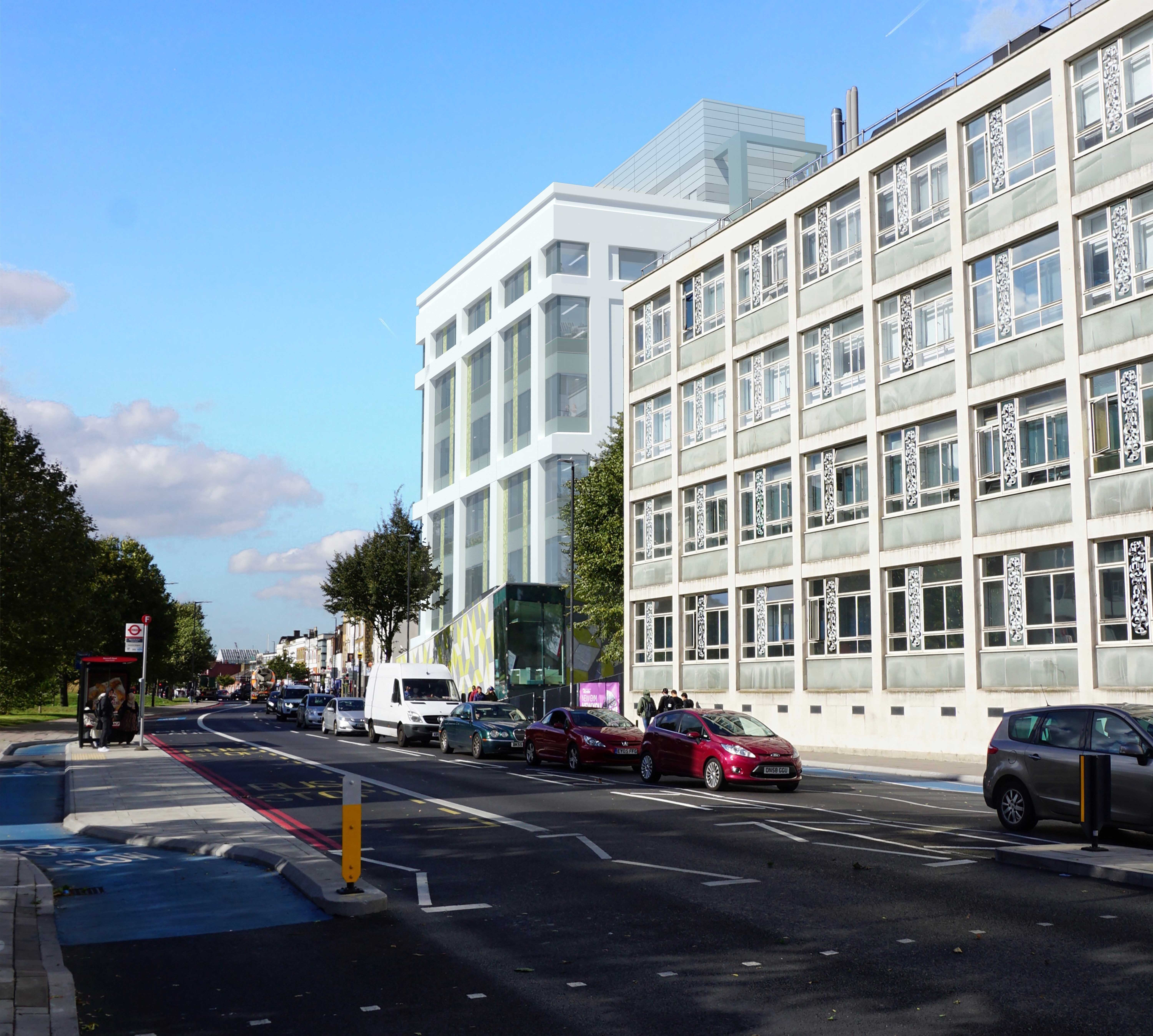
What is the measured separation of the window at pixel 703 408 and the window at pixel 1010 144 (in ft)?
40.7

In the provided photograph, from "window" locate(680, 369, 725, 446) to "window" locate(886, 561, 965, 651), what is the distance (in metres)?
10.6

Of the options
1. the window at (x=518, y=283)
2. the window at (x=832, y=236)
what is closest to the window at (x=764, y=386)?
the window at (x=832, y=236)

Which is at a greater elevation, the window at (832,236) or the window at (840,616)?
the window at (832,236)

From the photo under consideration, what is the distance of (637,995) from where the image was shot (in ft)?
23.5

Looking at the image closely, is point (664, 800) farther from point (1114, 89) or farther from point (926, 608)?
point (1114, 89)

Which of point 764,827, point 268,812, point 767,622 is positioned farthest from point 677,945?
point 767,622

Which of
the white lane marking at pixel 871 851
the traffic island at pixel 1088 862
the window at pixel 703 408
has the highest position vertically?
the window at pixel 703 408

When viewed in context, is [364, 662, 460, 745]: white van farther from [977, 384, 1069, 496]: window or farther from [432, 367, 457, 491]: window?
[432, 367, 457, 491]: window

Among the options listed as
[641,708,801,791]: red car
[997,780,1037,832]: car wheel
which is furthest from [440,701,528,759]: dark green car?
[997,780,1037,832]: car wheel

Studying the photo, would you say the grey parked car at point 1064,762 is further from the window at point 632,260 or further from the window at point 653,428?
the window at point 632,260

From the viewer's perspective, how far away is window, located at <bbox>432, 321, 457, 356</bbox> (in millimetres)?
86375

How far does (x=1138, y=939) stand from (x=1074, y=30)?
25.0 m

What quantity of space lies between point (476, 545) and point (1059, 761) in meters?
66.1

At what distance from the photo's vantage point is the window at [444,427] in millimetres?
84875
